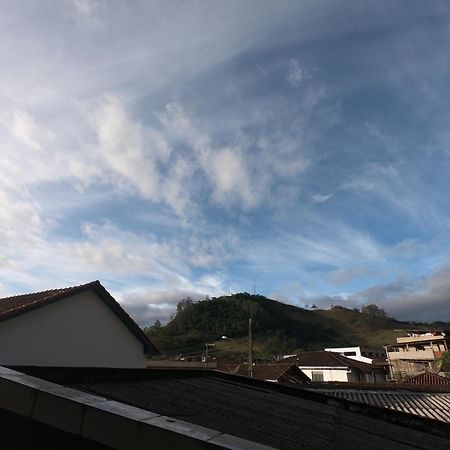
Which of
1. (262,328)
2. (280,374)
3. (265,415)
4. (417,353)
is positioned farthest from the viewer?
(262,328)

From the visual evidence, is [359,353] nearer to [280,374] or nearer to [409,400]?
[280,374]

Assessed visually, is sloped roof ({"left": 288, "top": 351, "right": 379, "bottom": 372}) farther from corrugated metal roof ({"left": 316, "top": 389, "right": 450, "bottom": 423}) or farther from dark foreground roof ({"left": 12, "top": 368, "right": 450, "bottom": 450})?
dark foreground roof ({"left": 12, "top": 368, "right": 450, "bottom": 450})

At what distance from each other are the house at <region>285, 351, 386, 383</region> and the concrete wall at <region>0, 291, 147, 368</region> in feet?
95.4

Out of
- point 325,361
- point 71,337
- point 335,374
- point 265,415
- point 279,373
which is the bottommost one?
point 265,415

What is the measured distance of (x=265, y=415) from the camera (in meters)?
3.87

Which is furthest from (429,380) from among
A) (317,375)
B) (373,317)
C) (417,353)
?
(373,317)

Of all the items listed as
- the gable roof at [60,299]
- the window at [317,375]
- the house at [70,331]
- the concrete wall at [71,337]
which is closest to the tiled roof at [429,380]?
the window at [317,375]

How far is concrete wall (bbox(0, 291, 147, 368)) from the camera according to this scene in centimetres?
1231

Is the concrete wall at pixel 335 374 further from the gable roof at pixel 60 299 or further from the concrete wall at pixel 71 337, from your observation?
the concrete wall at pixel 71 337

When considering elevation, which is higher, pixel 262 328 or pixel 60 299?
pixel 262 328

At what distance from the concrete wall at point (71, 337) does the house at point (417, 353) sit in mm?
35275

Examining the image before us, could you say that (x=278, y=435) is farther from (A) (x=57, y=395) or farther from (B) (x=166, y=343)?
(B) (x=166, y=343)

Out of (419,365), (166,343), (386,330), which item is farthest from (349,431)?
(386,330)

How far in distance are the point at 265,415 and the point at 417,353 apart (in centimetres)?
5501
